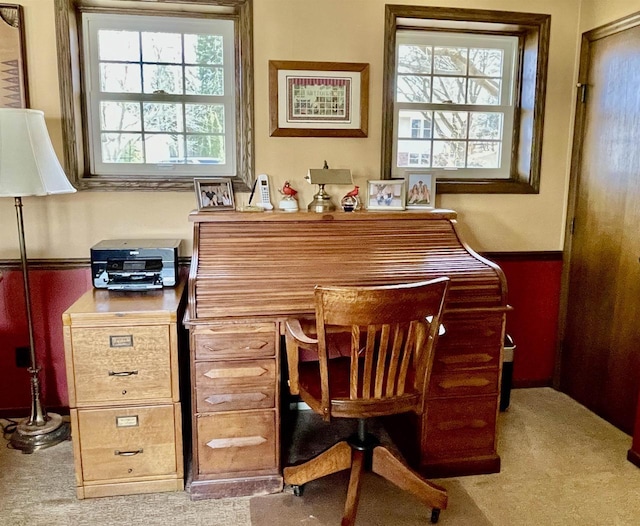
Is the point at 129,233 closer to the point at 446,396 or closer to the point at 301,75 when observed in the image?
the point at 301,75

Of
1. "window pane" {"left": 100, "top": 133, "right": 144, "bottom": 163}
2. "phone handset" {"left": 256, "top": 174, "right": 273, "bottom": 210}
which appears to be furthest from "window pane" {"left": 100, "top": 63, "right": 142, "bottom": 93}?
"phone handset" {"left": 256, "top": 174, "right": 273, "bottom": 210}

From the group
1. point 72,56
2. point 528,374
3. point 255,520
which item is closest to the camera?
point 255,520

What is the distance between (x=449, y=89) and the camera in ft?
9.80

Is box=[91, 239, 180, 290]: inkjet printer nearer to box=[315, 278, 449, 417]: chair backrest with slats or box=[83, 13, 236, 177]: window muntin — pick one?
box=[83, 13, 236, 177]: window muntin

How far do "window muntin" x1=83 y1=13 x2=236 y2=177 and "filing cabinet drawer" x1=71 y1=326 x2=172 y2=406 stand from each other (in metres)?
1.06

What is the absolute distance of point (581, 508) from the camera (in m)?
2.06

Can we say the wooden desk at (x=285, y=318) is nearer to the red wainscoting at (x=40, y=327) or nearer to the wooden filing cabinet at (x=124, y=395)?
the wooden filing cabinet at (x=124, y=395)

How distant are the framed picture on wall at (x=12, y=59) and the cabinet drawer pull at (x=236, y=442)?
5.89 feet

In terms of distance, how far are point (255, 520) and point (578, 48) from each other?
2861 mm

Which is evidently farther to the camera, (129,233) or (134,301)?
(129,233)

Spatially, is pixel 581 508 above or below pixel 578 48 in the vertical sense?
below

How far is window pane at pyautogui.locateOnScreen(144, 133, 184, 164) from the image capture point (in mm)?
2768

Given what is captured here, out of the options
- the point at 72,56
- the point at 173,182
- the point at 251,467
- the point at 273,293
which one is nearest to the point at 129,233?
the point at 173,182

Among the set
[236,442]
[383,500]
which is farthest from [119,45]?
[383,500]
